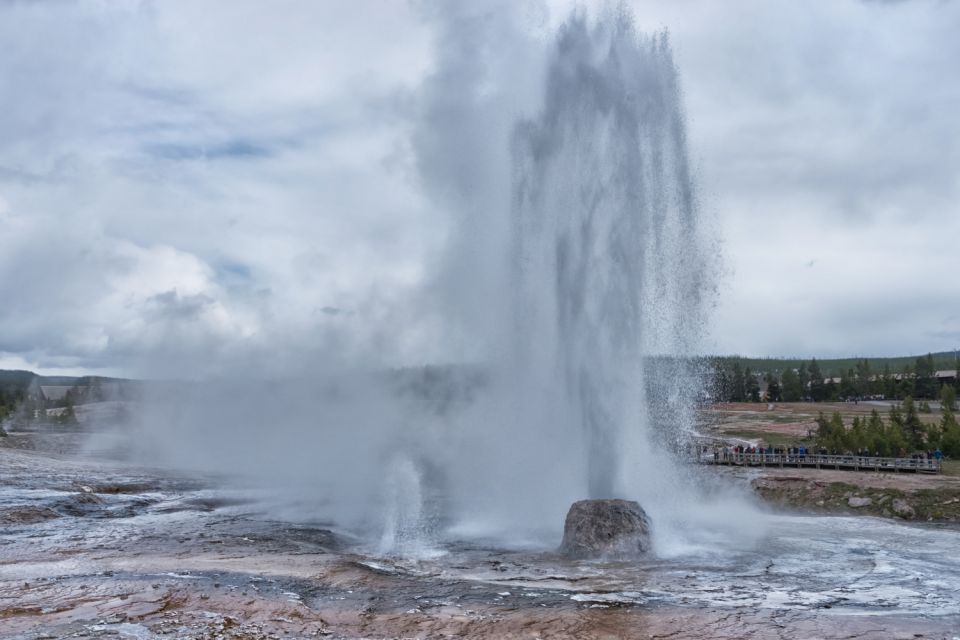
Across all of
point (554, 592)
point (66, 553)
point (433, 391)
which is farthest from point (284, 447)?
point (554, 592)

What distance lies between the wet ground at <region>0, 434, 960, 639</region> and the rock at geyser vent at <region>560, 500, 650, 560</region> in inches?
21.8

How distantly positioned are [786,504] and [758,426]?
31798 mm

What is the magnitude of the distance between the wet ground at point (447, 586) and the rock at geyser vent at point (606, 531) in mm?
555

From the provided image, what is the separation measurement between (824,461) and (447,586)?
23318 millimetres

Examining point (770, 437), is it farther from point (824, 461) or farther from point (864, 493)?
point (864, 493)

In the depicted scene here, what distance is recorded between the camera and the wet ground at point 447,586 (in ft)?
32.3

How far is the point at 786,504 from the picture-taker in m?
26.0

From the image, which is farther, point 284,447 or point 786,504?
point 284,447

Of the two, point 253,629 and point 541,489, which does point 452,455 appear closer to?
point 541,489

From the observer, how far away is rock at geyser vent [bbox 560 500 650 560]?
49.4 ft

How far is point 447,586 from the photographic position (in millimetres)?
12320

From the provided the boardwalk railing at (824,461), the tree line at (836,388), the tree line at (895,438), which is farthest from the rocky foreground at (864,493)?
the tree line at (836,388)

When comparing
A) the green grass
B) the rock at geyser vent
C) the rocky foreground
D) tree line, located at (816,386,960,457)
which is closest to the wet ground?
the rock at geyser vent

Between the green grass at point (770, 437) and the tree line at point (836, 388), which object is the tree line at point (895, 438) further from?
the tree line at point (836, 388)
